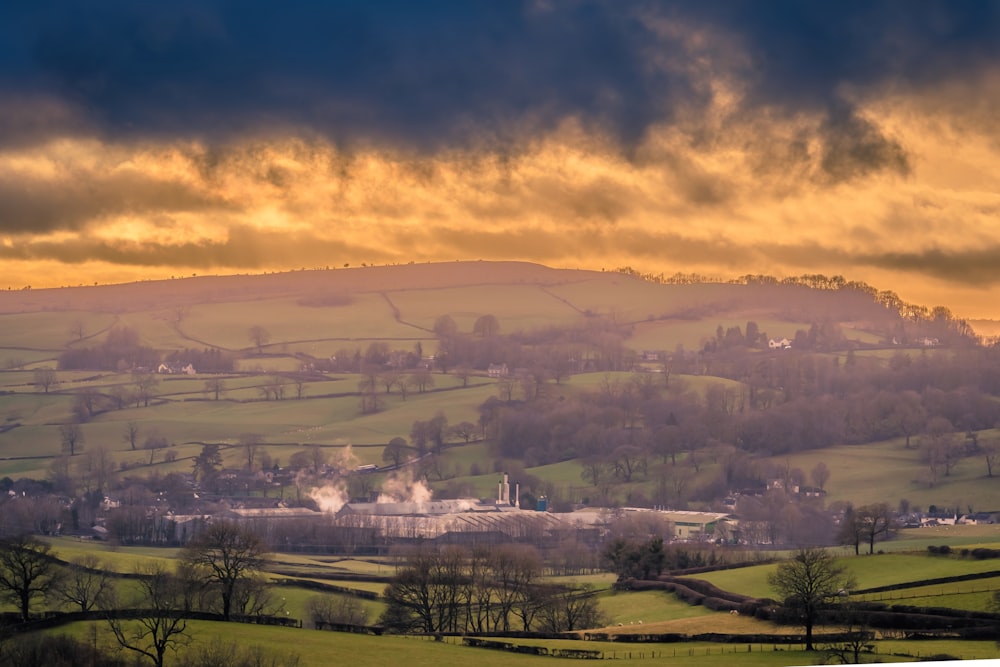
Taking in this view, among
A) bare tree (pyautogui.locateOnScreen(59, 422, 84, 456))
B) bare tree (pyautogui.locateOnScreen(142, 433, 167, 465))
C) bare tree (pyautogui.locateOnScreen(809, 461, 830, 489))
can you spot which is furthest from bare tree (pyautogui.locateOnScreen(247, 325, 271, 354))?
bare tree (pyautogui.locateOnScreen(809, 461, 830, 489))

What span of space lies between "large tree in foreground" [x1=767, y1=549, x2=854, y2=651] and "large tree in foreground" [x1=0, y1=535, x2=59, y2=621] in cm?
2525

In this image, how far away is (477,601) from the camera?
200 ft

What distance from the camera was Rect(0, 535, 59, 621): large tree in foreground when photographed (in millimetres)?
50375

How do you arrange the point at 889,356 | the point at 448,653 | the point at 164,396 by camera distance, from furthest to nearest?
the point at 889,356, the point at 164,396, the point at 448,653

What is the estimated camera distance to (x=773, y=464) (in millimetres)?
126562

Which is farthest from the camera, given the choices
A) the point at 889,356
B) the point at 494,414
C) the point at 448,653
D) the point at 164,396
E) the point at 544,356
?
the point at 544,356

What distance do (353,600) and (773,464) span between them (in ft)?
230

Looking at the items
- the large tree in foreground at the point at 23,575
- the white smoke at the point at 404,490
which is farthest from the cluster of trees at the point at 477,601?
the white smoke at the point at 404,490

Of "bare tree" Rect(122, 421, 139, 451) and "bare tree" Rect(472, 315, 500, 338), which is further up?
"bare tree" Rect(472, 315, 500, 338)

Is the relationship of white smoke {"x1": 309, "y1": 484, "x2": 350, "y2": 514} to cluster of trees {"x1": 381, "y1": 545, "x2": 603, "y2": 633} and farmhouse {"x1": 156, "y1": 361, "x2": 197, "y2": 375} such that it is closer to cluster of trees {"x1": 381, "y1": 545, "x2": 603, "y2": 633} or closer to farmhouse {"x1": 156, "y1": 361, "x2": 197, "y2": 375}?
cluster of trees {"x1": 381, "y1": 545, "x2": 603, "y2": 633}

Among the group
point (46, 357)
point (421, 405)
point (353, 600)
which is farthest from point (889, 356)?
point (353, 600)

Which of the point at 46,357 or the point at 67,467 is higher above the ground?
the point at 46,357

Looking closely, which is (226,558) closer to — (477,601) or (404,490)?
(477,601)

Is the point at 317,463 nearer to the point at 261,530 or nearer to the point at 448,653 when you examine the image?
the point at 261,530
